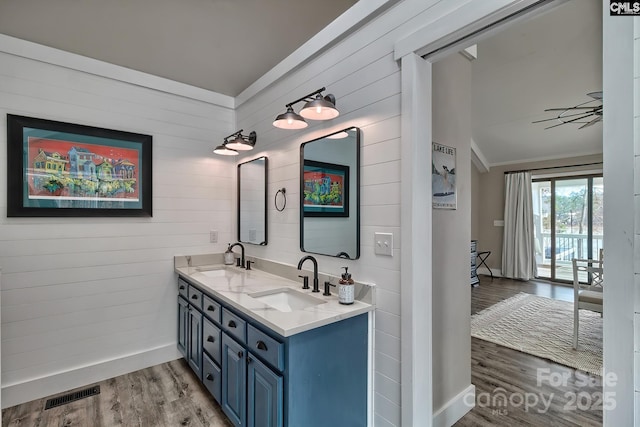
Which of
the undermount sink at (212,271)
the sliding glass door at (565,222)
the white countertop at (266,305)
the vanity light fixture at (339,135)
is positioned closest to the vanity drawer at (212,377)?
the white countertop at (266,305)

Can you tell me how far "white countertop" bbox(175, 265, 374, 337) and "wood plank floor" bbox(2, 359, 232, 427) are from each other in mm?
872

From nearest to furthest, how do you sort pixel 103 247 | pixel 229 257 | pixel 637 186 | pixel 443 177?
pixel 637 186 → pixel 443 177 → pixel 103 247 → pixel 229 257

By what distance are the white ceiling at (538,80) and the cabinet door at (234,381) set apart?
3042 millimetres

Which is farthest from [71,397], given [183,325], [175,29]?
[175,29]

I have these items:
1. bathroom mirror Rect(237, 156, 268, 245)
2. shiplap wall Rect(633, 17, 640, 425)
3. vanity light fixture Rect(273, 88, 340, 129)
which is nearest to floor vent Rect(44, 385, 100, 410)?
bathroom mirror Rect(237, 156, 268, 245)

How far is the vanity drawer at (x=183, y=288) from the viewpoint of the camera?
2.73 metres

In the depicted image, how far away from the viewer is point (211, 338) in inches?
87.7

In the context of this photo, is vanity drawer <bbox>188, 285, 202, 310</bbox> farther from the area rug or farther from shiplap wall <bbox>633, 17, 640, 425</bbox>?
the area rug

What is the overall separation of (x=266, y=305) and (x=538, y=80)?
4.72 meters

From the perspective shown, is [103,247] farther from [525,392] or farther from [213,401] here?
[525,392]

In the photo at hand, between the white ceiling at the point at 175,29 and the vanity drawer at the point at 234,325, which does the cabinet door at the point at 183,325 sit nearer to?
the vanity drawer at the point at 234,325

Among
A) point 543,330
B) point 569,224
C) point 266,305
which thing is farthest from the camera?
point 569,224

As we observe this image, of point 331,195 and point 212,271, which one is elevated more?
point 331,195

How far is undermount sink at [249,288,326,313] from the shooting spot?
208cm
